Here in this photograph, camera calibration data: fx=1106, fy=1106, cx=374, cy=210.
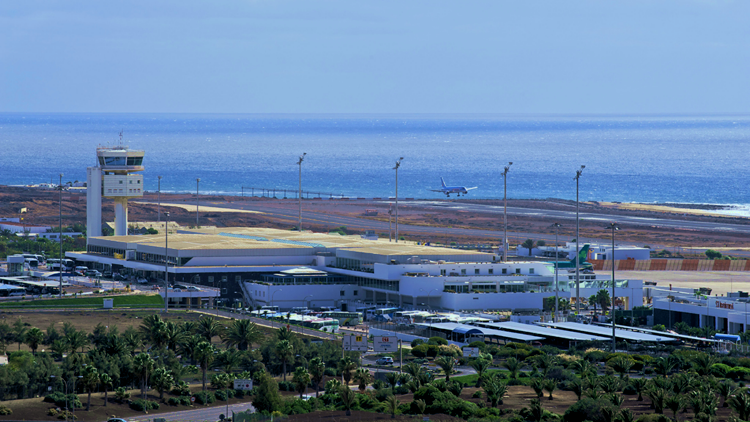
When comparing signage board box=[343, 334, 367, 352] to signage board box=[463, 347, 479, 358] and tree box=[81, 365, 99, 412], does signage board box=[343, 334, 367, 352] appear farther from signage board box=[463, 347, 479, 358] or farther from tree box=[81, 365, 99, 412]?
tree box=[81, 365, 99, 412]

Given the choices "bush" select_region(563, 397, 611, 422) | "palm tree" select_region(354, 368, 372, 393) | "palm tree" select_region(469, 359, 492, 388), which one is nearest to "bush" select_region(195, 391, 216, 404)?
"palm tree" select_region(354, 368, 372, 393)

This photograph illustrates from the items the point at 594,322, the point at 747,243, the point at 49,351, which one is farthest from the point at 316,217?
the point at 49,351

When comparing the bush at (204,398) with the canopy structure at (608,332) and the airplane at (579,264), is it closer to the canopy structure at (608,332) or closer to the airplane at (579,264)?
the canopy structure at (608,332)

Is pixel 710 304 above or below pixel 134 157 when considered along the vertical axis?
below

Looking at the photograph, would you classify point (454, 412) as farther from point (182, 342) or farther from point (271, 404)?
point (182, 342)

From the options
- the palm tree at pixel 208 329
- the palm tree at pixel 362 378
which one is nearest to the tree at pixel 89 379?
the palm tree at pixel 362 378

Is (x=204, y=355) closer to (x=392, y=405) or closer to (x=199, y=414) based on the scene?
(x=199, y=414)
